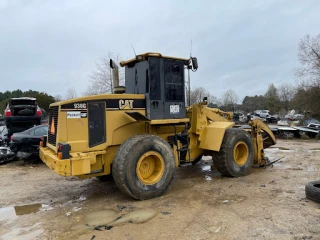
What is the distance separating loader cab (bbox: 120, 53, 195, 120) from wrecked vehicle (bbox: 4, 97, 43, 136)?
7.75 m

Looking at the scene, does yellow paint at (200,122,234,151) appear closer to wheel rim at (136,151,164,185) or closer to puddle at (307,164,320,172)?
wheel rim at (136,151,164,185)

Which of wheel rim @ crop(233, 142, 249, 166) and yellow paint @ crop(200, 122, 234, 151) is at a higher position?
yellow paint @ crop(200, 122, 234, 151)

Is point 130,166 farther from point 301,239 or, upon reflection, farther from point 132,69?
point 301,239

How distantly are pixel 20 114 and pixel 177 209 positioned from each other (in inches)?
406

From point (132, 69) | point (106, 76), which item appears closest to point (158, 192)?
point (132, 69)

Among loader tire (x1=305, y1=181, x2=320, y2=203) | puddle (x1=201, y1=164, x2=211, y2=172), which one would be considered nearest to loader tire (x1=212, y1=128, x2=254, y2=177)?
puddle (x1=201, y1=164, x2=211, y2=172)

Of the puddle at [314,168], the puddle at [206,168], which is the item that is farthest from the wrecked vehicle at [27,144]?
the puddle at [314,168]

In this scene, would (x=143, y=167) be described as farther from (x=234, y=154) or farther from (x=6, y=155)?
(x=6, y=155)

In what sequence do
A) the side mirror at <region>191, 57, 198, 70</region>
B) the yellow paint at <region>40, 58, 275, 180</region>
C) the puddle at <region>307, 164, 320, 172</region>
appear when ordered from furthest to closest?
1. the puddle at <region>307, 164, 320, 172</region>
2. the side mirror at <region>191, 57, 198, 70</region>
3. the yellow paint at <region>40, 58, 275, 180</region>

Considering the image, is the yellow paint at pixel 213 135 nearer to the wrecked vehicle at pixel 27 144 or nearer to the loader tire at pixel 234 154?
the loader tire at pixel 234 154

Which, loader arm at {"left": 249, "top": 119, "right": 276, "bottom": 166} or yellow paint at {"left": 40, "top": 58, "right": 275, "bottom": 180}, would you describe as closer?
yellow paint at {"left": 40, "top": 58, "right": 275, "bottom": 180}

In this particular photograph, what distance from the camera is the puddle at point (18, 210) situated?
5.41m

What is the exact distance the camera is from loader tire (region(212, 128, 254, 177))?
7.45 m

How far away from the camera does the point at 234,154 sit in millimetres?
7789
